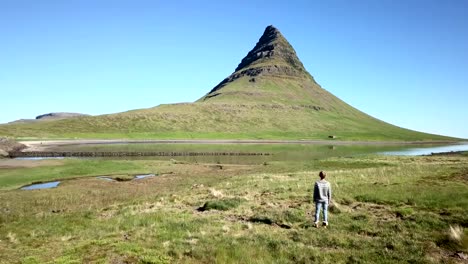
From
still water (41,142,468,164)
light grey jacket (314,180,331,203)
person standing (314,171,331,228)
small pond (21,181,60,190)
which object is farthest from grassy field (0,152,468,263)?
still water (41,142,468,164)

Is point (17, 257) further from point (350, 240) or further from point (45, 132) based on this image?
point (45, 132)

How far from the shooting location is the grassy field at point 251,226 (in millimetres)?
14562

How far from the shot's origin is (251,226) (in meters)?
18.9

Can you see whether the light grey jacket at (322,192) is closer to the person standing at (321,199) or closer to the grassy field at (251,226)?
the person standing at (321,199)

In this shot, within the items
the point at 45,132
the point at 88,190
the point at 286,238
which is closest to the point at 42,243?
the point at 286,238

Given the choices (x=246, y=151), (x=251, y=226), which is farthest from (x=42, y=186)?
(x=246, y=151)

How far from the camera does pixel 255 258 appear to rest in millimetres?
14305

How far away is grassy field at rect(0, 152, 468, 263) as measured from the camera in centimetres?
1456

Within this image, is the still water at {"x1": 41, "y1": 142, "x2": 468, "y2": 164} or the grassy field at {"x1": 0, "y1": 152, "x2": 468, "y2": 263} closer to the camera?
the grassy field at {"x1": 0, "y1": 152, "x2": 468, "y2": 263}

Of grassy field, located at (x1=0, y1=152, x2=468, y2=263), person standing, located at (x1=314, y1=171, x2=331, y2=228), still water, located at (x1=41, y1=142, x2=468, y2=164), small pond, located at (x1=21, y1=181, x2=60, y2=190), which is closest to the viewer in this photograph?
grassy field, located at (x1=0, y1=152, x2=468, y2=263)

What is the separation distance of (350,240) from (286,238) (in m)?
2.79

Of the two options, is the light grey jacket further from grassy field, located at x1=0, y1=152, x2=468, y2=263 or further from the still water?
the still water

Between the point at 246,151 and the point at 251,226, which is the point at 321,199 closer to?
the point at 251,226

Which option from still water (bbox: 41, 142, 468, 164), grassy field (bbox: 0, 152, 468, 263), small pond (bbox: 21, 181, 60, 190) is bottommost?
small pond (bbox: 21, 181, 60, 190)
